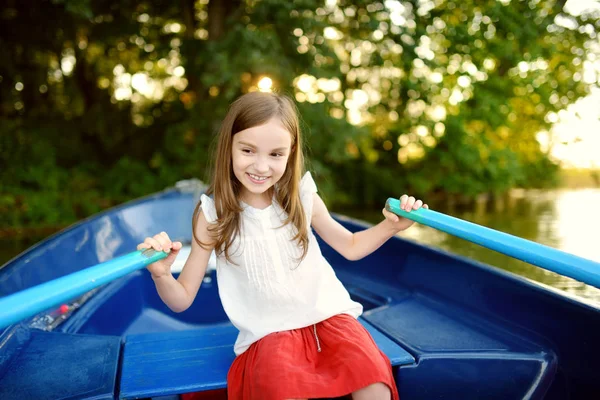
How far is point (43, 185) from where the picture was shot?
22.0ft

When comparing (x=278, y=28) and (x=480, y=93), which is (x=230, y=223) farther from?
(x=480, y=93)

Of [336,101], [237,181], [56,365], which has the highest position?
[336,101]

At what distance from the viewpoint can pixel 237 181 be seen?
4.37 ft

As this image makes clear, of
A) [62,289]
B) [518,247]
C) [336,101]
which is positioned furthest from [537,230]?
[62,289]

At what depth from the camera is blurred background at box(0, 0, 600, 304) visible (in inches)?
206

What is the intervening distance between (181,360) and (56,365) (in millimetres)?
310

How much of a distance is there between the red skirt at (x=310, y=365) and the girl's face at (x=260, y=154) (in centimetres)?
36

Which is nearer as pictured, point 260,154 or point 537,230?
point 260,154

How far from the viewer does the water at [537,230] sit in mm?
3507

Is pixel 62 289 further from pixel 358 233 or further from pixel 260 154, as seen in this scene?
pixel 358 233

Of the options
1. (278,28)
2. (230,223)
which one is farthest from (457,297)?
(278,28)

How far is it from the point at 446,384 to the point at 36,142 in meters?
6.97

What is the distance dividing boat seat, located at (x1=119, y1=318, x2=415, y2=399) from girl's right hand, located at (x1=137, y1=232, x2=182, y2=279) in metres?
0.23

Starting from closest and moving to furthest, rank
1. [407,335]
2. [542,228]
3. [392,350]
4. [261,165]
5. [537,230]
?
[261,165] → [392,350] → [407,335] → [537,230] → [542,228]
